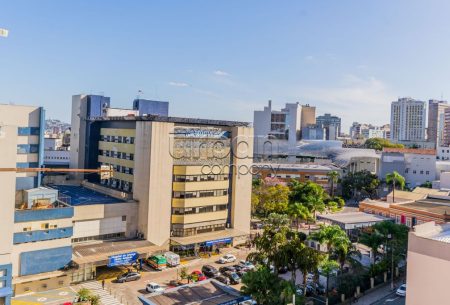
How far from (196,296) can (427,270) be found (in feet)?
50.0

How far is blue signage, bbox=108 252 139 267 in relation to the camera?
1435 inches

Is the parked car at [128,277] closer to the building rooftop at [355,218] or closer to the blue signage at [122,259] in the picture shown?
the blue signage at [122,259]

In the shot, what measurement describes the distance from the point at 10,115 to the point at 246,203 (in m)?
28.5

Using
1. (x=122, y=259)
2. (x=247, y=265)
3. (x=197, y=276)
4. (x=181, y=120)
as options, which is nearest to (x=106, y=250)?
(x=122, y=259)

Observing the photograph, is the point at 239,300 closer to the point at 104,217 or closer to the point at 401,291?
the point at 401,291

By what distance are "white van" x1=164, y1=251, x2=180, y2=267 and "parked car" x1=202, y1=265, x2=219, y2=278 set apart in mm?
3090

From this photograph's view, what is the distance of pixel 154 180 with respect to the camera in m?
43.0

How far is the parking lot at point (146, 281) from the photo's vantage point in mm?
33594

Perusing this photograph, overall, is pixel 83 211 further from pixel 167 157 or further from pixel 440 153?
pixel 440 153

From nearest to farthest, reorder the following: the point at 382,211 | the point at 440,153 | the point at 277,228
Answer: the point at 277,228 < the point at 382,211 < the point at 440,153

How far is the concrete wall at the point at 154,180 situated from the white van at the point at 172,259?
8.39ft

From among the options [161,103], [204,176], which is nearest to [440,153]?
[161,103]

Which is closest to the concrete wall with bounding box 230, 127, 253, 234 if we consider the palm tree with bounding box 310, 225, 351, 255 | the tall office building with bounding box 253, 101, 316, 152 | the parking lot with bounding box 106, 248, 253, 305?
the parking lot with bounding box 106, 248, 253, 305

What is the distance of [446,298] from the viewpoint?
17.4 meters
